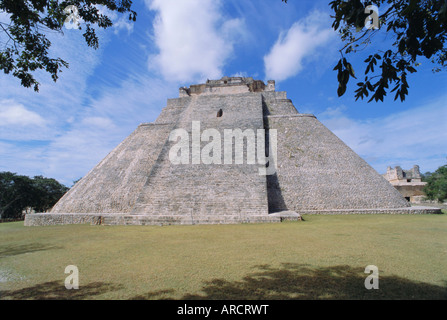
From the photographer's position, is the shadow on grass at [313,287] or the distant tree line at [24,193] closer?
the shadow on grass at [313,287]

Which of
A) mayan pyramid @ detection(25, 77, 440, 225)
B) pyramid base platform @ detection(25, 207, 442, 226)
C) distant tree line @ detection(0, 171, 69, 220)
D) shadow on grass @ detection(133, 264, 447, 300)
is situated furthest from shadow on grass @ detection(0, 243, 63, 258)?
distant tree line @ detection(0, 171, 69, 220)

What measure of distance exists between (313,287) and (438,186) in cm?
2764

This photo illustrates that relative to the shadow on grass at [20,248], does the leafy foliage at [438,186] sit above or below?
above

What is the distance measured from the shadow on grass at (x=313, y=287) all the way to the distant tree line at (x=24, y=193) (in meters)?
29.7

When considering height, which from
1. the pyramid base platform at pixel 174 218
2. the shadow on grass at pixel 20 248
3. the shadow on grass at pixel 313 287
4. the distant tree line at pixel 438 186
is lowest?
the shadow on grass at pixel 20 248

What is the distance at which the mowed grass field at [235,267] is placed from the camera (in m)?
2.99

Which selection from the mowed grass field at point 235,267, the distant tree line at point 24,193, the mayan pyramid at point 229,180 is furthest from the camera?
the distant tree line at point 24,193

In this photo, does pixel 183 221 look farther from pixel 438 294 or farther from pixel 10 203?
pixel 10 203

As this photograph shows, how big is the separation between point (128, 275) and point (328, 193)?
456 inches

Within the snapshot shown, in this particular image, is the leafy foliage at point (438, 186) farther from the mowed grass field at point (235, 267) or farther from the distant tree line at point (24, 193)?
the distant tree line at point (24, 193)

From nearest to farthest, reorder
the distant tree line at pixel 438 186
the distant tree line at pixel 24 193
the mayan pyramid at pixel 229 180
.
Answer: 1. the mayan pyramid at pixel 229 180
2. the distant tree line at pixel 438 186
3. the distant tree line at pixel 24 193

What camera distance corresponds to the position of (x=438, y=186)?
73.7 ft

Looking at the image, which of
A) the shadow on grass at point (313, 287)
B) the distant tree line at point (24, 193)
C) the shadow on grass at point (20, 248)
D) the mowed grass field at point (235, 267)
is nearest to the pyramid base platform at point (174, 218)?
the mowed grass field at point (235, 267)
